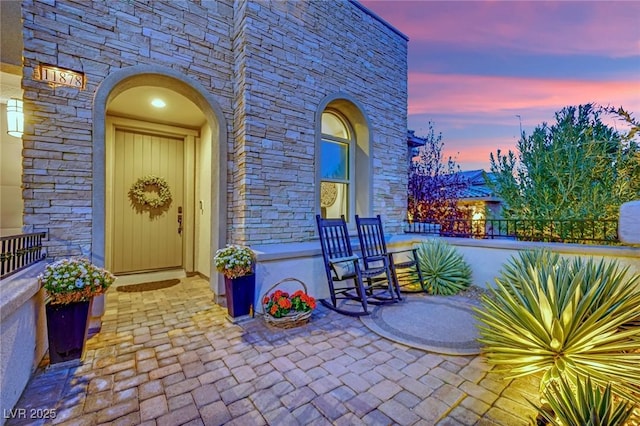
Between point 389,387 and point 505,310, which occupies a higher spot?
point 505,310

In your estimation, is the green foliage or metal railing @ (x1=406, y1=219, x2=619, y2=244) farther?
metal railing @ (x1=406, y1=219, x2=619, y2=244)

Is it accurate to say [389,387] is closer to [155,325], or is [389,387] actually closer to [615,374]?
[615,374]

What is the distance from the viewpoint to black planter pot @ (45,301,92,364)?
2035 millimetres

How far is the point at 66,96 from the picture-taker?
2.61m

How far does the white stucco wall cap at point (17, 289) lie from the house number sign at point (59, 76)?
1750 mm

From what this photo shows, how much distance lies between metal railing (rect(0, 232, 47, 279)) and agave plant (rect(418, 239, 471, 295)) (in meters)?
4.24

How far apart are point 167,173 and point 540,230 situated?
6.17 metres

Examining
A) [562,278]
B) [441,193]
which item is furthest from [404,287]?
[441,193]

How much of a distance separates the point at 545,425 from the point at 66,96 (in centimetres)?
445

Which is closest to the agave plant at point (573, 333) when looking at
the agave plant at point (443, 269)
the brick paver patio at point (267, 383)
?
the brick paver patio at point (267, 383)

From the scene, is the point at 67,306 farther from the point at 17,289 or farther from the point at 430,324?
the point at 430,324

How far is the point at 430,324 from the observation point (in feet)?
9.14

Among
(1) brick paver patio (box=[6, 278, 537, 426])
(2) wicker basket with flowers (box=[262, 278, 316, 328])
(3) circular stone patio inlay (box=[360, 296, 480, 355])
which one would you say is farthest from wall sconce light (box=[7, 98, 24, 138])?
(3) circular stone patio inlay (box=[360, 296, 480, 355])

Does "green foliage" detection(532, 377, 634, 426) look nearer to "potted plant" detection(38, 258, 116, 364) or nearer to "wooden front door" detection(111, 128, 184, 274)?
"potted plant" detection(38, 258, 116, 364)
